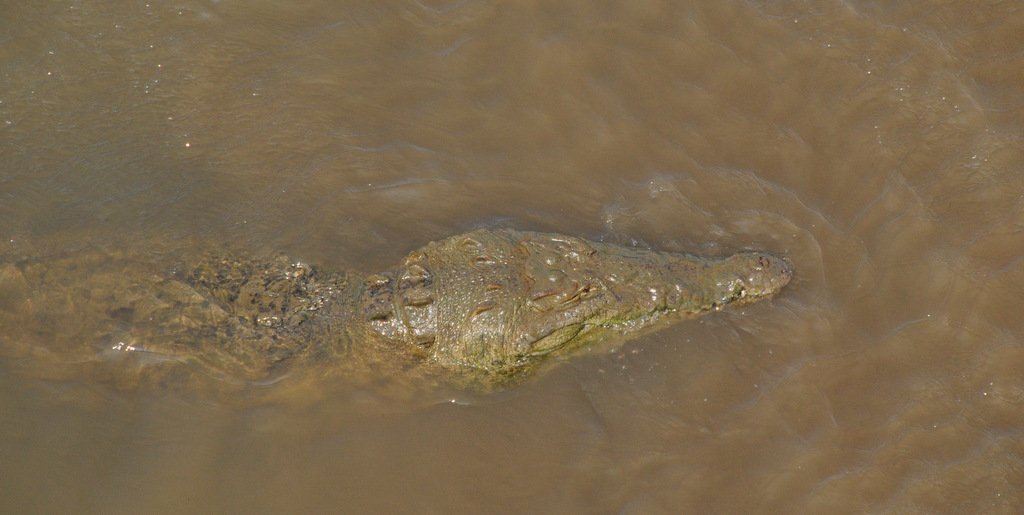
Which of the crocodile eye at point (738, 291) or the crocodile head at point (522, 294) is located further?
the crocodile eye at point (738, 291)

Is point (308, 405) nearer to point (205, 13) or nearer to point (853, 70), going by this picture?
point (205, 13)

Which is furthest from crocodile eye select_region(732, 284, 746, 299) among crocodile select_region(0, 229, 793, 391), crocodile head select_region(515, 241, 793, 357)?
crocodile select_region(0, 229, 793, 391)

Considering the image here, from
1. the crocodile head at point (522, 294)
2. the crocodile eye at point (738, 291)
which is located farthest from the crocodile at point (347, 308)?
the crocodile eye at point (738, 291)

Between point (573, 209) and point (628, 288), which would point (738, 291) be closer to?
point (628, 288)

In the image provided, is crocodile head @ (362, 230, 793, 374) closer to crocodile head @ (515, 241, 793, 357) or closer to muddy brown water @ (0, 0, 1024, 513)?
crocodile head @ (515, 241, 793, 357)

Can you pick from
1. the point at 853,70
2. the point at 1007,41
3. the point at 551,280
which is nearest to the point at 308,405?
the point at 551,280

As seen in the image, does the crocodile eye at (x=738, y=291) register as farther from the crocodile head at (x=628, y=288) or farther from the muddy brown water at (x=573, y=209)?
the muddy brown water at (x=573, y=209)
